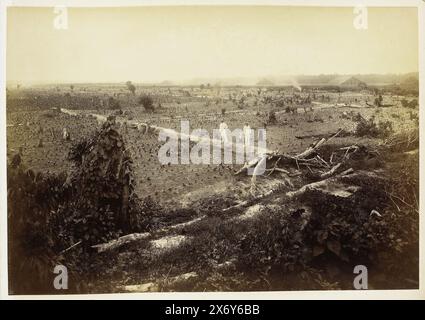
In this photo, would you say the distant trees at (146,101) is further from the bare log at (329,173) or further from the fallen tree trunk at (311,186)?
the bare log at (329,173)

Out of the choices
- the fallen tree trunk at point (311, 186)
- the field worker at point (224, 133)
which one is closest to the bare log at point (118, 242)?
the field worker at point (224, 133)

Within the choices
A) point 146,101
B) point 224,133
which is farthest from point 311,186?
point 146,101

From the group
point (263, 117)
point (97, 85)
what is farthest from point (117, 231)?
point (263, 117)

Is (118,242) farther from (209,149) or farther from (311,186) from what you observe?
(311,186)

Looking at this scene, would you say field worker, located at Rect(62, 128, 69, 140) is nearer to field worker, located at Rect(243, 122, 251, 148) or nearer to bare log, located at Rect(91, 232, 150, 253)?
bare log, located at Rect(91, 232, 150, 253)

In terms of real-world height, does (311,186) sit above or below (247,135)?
below

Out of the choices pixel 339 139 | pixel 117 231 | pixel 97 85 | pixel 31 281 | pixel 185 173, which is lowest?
pixel 31 281

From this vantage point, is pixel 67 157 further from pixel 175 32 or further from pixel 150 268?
pixel 175 32

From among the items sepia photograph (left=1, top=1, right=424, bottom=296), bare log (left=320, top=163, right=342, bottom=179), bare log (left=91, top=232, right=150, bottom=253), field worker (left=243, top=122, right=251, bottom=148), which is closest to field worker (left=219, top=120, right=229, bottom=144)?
sepia photograph (left=1, top=1, right=424, bottom=296)
